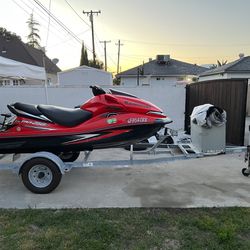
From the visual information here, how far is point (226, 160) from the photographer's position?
21.0ft

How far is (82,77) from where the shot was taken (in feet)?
56.9

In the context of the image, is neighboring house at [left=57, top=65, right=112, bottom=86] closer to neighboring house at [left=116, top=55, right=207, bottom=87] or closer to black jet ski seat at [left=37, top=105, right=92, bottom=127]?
black jet ski seat at [left=37, top=105, right=92, bottom=127]

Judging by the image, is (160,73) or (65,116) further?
(160,73)

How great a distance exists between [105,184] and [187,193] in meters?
1.27

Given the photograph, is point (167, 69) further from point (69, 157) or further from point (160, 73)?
point (69, 157)

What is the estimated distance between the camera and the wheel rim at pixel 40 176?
452 centimetres

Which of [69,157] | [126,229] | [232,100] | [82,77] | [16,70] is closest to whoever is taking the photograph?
[126,229]

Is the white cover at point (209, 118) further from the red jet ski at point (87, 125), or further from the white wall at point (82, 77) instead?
the white wall at point (82, 77)

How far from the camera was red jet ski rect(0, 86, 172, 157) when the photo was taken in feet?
15.4

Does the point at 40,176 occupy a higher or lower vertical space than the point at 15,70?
lower

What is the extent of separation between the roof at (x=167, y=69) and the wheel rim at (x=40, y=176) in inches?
1313

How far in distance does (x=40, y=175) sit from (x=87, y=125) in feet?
3.20

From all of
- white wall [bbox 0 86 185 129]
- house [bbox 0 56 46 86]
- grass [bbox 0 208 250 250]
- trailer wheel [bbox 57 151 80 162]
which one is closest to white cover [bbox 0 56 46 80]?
house [bbox 0 56 46 86]

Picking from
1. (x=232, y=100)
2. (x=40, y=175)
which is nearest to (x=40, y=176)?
(x=40, y=175)
